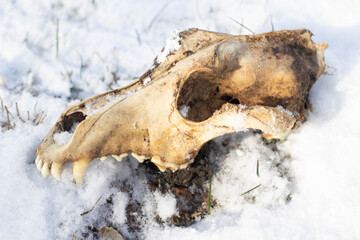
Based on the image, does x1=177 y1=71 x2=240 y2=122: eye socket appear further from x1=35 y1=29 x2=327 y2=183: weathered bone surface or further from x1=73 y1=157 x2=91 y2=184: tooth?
x1=73 y1=157 x2=91 y2=184: tooth

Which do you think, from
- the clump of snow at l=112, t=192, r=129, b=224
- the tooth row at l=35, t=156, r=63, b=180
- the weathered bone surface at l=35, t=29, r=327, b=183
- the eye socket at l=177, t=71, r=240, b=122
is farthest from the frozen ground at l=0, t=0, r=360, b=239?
the eye socket at l=177, t=71, r=240, b=122

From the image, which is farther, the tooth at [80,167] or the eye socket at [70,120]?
the eye socket at [70,120]

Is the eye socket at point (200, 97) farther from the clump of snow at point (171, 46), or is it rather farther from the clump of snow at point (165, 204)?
the clump of snow at point (165, 204)

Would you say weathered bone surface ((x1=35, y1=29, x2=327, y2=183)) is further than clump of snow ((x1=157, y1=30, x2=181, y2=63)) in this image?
No

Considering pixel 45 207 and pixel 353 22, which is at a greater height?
pixel 353 22

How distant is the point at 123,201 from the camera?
208 centimetres

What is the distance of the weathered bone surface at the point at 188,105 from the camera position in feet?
5.94

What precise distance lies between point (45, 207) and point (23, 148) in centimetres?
45

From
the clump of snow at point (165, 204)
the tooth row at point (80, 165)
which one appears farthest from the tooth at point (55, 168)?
the clump of snow at point (165, 204)

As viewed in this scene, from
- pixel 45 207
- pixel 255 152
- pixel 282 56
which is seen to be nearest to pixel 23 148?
pixel 45 207

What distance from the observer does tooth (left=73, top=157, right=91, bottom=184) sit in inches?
74.3

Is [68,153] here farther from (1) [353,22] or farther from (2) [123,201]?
(1) [353,22]

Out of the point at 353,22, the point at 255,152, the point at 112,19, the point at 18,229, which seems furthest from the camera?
the point at 112,19

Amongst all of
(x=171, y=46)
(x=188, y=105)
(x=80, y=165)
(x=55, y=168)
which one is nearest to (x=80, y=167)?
(x=80, y=165)
